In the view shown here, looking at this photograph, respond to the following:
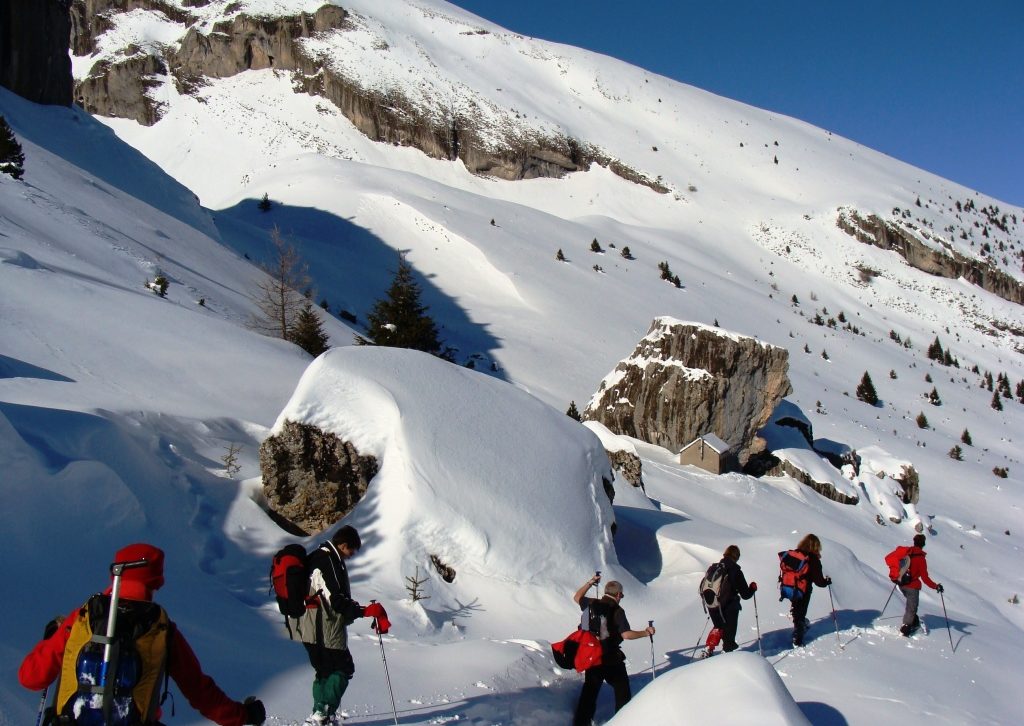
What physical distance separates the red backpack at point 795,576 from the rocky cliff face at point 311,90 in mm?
63738

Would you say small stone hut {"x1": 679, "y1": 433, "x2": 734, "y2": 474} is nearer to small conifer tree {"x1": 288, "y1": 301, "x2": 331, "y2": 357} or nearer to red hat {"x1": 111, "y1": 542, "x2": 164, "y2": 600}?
small conifer tree {"x1": 288, "y1": 301, "x2": 331, "y2": 357}

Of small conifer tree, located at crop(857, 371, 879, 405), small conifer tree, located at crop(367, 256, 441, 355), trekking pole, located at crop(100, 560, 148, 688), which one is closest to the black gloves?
trekking pole, located at crop(100, 560, 148, 688)

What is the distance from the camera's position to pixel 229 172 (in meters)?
59.5

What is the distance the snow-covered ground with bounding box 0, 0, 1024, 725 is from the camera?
5.79m

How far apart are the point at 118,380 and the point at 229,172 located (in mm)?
54371

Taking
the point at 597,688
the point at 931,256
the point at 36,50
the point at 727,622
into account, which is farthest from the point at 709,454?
the point at 931,256

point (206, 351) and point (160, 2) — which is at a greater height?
point (160, 2)

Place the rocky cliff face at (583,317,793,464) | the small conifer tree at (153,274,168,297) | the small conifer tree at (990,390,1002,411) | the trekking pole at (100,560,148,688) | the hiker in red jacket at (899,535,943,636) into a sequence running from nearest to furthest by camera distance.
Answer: the trekking pole at (100,560,148,688) < the hiker in red jacket at (899,535,943,636) < the small conifer tree at (153,274,168,297) < the rocky cliff face at (583,317,793,464) < the small conifer tree at (990,390,1002,411)

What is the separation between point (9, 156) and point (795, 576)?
65.0ft

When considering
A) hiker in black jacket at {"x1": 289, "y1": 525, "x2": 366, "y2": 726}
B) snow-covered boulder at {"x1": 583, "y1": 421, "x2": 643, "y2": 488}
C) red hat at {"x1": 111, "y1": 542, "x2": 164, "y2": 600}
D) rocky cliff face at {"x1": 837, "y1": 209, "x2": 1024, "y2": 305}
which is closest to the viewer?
red hat at {"x1": 111, "y1": 542, "x2": 164, "y2": 600}

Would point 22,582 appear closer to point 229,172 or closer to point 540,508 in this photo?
point 540,508

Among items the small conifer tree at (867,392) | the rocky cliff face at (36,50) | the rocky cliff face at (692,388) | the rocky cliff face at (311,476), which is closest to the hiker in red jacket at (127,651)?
the rocky cliff face at (311,476)

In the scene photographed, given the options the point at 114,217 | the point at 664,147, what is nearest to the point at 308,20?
the point at 664,147

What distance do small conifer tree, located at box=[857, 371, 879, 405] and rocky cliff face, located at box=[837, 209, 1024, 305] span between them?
33.6 meters
